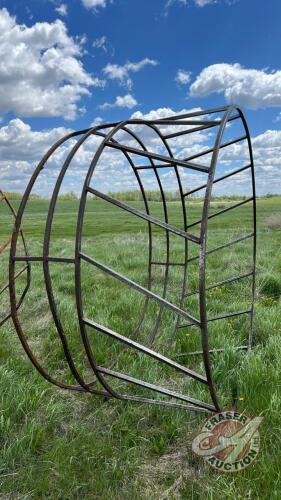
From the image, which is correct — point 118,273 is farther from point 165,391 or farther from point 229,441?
point 229,441

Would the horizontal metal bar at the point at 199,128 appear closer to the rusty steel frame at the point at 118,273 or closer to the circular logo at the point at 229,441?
the rusty steel frame at the point at 118,273

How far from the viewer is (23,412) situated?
2.69 metres

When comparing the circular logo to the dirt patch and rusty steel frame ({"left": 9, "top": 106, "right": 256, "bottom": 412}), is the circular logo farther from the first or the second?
the dirt patch

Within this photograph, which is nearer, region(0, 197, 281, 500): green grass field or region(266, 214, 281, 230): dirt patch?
region(0, 197, 281, 500): green grass field

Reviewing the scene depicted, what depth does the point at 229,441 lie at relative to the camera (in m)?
2.43

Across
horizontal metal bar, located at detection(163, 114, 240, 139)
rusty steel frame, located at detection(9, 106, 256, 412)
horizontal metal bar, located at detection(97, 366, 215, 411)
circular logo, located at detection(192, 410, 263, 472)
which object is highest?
horizontal metal bar, located at detection(163, 114, 240, 139)

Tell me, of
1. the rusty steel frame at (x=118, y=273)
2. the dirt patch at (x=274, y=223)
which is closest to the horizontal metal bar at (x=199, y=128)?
the rusty steel frame at (x=118, y=273)

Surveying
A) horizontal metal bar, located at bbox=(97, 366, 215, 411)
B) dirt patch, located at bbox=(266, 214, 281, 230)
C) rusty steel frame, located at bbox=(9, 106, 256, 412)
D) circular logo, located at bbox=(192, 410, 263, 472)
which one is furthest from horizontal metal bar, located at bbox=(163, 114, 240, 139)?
dirt patch, located at bbox=(266, 214, 281, 230)

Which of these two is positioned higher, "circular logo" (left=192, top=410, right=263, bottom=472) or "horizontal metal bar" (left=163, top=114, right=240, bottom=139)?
"horizontal metal bar" (left=163, top=114, right=240, bottom=139)

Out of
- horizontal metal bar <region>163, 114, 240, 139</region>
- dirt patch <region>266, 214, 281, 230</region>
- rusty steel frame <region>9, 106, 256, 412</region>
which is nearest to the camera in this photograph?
rusty steel frame <region>9, 106, 256, 412</region>

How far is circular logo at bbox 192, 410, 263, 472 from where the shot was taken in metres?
2.28

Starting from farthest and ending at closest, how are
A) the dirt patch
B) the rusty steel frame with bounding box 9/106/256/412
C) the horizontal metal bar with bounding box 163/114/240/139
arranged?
1. the dirt patch
2. the horizontal metal bar with bounding box 163/114/240/139
3. the rusty steel frame with bounding box 9/106/256/412

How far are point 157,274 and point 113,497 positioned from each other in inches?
199

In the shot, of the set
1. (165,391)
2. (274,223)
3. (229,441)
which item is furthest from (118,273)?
(274,223)
